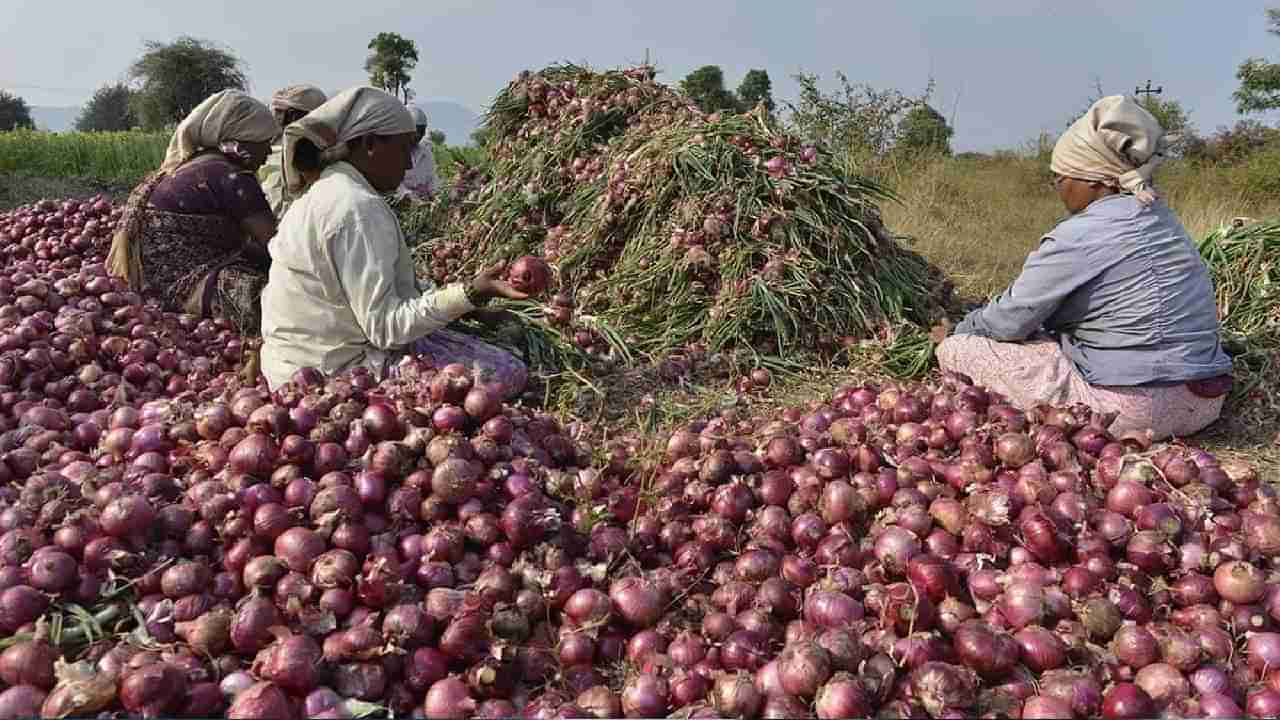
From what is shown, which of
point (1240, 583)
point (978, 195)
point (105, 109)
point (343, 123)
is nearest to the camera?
point (1240, 583)

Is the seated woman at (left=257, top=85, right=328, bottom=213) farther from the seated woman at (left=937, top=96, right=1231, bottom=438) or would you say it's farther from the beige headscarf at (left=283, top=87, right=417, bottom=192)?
the seated woman at (left=937, top=96, right=1231, bottom=438)

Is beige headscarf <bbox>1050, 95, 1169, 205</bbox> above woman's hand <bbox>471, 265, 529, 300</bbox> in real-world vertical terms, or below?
above

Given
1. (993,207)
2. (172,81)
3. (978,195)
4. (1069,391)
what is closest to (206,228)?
(1069,391)

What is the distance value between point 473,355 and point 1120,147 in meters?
2.41

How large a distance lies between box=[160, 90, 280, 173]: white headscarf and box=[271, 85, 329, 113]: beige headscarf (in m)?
0.39

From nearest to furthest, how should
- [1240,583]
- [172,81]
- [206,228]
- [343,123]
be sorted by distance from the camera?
[1240,583] < [343,123] < [206,228] < [172,81]

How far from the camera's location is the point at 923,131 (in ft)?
39.1

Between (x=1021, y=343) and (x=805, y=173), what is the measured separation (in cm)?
169

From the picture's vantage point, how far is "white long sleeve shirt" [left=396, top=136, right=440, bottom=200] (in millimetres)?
6703

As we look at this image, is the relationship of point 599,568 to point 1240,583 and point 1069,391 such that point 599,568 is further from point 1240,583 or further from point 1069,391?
point 1069,391

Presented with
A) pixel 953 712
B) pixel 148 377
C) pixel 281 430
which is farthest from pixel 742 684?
pixel 148 377

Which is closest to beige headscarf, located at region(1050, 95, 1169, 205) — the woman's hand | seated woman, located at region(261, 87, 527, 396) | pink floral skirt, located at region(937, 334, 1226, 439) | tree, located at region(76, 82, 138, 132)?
pink floral skirt, located at region(937, 334, 1226, 439)

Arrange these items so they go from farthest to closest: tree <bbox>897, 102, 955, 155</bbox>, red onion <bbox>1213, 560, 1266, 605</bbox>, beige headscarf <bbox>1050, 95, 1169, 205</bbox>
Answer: tree <bbox>897, 102, 955, 155</bbox>
beige headscarf <bbox>1050, 95, 1169, 205</bbox>
red onion <bbox>1213, 560, 1266, 605</bbox>

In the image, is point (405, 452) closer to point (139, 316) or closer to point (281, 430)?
point (281, 430)
